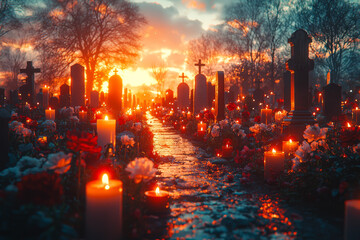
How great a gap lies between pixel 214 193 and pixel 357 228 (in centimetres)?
239

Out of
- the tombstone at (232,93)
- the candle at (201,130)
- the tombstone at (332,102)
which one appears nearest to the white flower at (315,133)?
the candle at (201,130)

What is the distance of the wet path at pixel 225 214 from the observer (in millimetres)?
2951

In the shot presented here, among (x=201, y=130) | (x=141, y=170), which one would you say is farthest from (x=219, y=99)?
(x=141, y=170)

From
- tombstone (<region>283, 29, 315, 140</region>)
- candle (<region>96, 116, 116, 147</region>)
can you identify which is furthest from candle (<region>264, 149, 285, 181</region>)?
tombstone (<region>283, 29, 315, 140</region>)

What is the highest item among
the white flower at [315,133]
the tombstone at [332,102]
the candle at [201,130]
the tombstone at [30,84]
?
the tombstone at [30,84]

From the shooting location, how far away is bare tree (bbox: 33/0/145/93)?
2578 cm

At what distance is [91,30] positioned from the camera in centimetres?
2725

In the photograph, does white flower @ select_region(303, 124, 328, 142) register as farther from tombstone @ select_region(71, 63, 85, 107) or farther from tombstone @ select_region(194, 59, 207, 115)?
tombstone @ select_region(71, 63, 85, 107)

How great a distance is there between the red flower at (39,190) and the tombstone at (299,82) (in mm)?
7481

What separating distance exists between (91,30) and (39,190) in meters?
27.0

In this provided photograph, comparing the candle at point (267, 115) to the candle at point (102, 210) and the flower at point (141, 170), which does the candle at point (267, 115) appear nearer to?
the flower at point (141, 170)

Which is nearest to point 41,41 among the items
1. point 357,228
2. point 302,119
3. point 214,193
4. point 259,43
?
point 259,43

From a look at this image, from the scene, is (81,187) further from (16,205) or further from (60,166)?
(16,205)

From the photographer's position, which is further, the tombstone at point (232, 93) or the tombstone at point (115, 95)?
the tombstone at point (232, 93)
